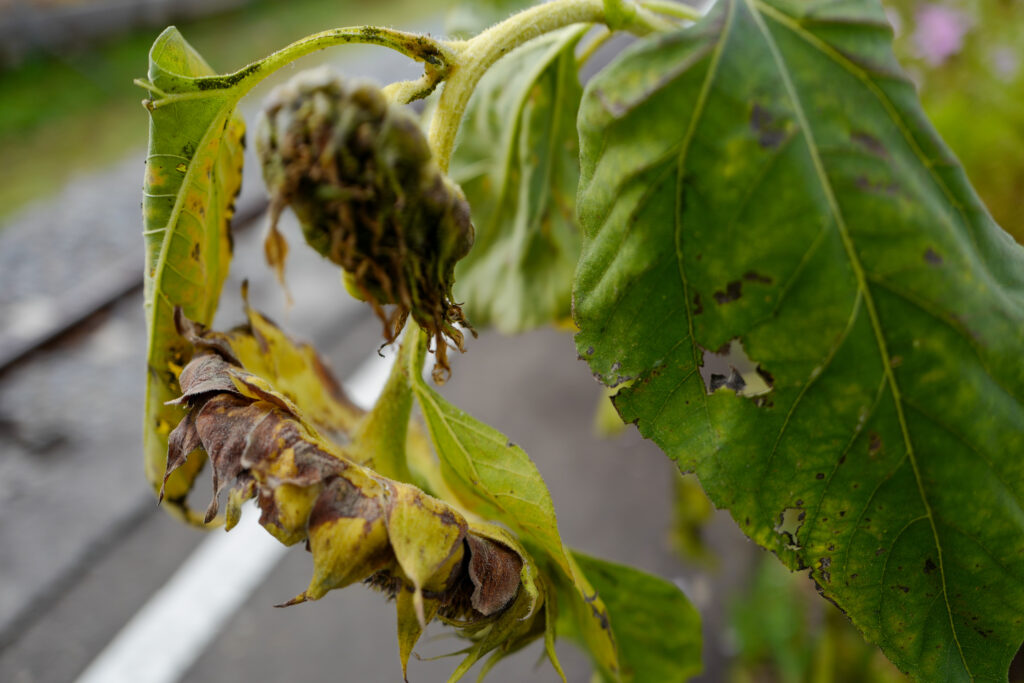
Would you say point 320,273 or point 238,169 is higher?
point 238,169

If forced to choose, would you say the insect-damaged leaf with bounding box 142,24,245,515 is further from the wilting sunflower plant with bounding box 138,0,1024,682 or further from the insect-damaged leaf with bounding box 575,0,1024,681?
the insect-damaged leaf with bounding box 575,0,1024,681

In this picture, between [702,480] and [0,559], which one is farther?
[0,559]

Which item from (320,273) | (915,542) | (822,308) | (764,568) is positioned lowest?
(764,568)

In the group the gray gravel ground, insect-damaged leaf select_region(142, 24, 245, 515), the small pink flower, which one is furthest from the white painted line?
the small pink flower

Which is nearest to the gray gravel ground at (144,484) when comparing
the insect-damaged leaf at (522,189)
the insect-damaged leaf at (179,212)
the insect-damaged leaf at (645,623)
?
the insect-damaged leaf at (522,189)

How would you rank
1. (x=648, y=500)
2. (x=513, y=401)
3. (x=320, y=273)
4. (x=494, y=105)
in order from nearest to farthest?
1. (x=494, y=105)
2. (x=648, y=500)
3. (x=513, y=401)
4. (x=320, y=273)

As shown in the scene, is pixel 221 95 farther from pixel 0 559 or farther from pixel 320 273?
pixel 320 273

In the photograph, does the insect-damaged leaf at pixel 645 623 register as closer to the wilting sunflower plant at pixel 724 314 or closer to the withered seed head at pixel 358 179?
the wilting sunflower plant at pixel 724 314

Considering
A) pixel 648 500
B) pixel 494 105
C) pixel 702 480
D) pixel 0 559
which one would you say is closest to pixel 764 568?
pixel 648 500

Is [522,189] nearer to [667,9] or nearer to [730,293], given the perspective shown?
[667,9]
